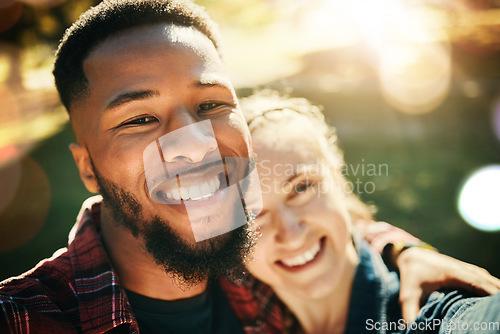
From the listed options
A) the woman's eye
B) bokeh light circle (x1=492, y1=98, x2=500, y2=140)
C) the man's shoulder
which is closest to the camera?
the man's shoulder

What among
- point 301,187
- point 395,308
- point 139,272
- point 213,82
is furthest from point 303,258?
point 213,82

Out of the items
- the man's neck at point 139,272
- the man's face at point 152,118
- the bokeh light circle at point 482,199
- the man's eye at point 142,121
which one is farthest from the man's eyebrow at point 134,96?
the bokeh light circle at point 482,199

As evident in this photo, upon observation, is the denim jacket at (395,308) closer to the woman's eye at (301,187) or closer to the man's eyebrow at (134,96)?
the woman's eye at (301,187)

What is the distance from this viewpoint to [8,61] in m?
8.25

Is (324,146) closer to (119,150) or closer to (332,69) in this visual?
(119,150)

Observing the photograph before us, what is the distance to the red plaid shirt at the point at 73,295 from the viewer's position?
166 centimetres

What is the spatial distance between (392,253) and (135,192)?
5.95 feet

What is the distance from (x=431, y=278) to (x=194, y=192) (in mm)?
1435

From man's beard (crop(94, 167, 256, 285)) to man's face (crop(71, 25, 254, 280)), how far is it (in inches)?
0.5

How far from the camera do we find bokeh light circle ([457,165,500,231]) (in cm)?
A: 443

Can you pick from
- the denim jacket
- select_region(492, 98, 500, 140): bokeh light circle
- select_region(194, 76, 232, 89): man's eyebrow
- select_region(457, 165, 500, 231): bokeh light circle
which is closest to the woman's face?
the denim jacket

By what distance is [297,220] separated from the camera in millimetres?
2246

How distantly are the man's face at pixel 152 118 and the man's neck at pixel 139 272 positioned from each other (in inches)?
8.2

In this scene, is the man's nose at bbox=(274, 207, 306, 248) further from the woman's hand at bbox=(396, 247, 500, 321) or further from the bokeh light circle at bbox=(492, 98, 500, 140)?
the bokeh light circle at bbox=(492, 98, 500, 140)
